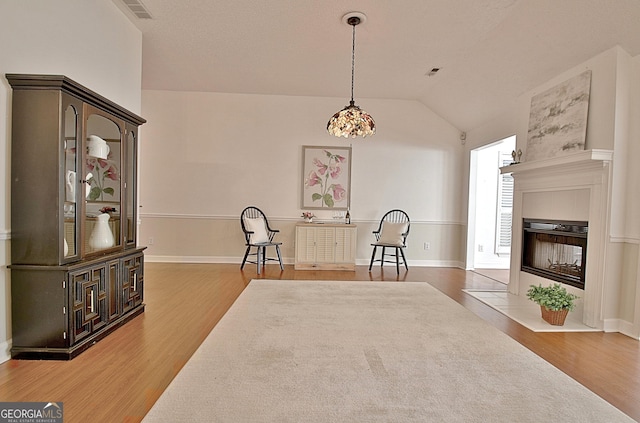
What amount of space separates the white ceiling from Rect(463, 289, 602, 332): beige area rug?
2449mm

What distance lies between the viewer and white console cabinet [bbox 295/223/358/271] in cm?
545

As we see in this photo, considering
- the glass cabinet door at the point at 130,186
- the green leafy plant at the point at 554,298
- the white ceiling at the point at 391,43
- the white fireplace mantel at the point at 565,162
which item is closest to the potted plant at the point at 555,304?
the green leafy plant at the point at 554,298

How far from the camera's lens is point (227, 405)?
1.68 m

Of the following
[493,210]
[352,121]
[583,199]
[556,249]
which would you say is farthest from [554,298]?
[493,210]

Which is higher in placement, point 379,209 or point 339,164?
point 339,164

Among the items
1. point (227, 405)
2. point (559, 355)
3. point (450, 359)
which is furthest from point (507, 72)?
point (227, 405)

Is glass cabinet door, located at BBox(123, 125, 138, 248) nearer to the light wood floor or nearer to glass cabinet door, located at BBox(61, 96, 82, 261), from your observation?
glass cabinet door, located at BBox(61, 96, 82, 261)

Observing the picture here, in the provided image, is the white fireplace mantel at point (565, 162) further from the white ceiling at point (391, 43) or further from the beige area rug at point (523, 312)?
the beige area rug at point (523, 312)

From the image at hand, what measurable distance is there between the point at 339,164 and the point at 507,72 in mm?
2810

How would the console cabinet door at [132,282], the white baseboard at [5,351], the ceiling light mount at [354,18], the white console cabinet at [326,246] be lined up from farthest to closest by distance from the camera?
the white console cabinet at [326,246], the ceiling light mount at [354,18], the console cabinet door at [132,282], the white baseboard at [5,351]

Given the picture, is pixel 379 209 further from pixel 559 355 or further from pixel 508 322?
pixel 559 355

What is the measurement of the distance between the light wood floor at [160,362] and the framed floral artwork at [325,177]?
2406 mm

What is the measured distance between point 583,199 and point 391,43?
8.37 feet

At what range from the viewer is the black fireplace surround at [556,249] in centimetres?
326
